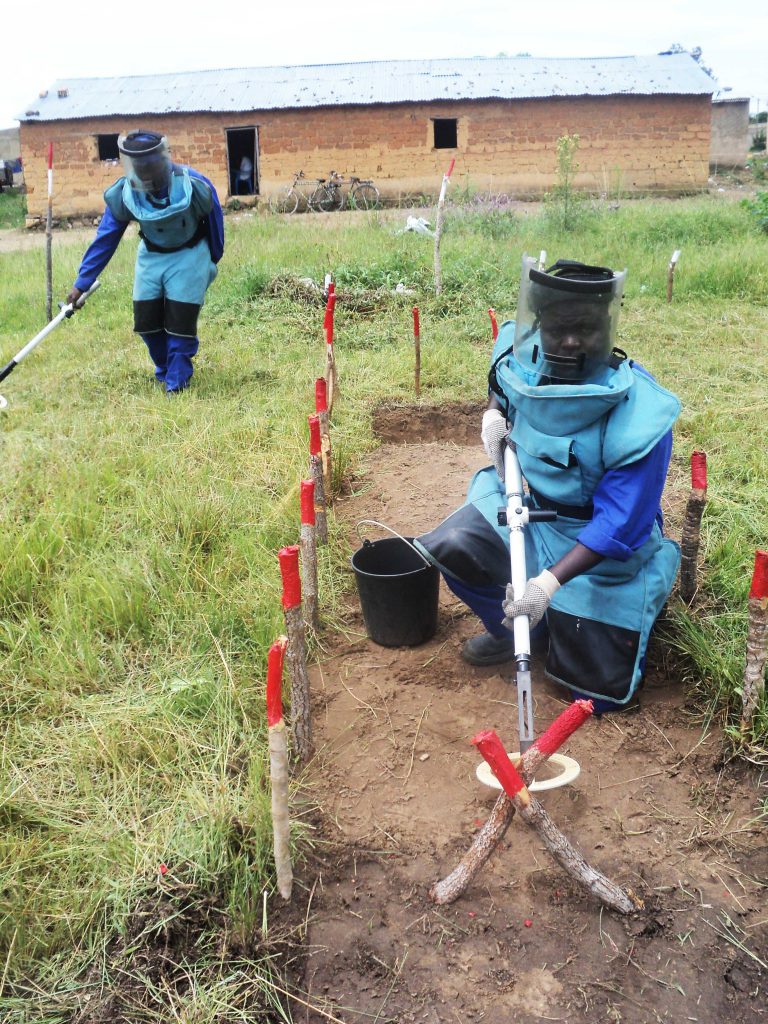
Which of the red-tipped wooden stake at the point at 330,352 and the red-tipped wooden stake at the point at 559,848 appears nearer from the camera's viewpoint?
the red-tipped wooden stake at the point at 559,848

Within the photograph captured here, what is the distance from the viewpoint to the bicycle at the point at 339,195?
1659 centimetres

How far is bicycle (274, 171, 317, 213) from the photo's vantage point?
16.7 metres


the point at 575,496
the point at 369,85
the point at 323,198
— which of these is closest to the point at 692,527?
the point at 575,496

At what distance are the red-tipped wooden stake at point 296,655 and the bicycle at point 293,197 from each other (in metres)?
15.5

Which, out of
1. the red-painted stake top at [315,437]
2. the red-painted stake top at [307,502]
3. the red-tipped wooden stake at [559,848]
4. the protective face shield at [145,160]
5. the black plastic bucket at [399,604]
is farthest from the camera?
the protective face shield at [145,160]

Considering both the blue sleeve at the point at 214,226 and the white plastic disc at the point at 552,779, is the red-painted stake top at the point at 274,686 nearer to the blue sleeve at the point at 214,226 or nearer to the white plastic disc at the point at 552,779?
the white plastic disc at the point at 552,779

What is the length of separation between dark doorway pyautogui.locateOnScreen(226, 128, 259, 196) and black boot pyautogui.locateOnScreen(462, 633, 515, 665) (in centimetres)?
1629

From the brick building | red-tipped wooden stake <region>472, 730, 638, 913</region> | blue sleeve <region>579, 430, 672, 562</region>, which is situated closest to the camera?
red-tipped wooden stake <region>472, 730, 638, 913</region>

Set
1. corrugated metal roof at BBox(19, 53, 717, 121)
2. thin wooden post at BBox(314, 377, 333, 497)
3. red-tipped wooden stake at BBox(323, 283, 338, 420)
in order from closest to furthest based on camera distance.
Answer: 1. thin wooden post at BBox(314, 377, 333, 497)
2. red-tipped wooden stake at BBox(323, 283, 338, 420)
3. corrugated metal roof at BBox(19, 53, 717, 121)

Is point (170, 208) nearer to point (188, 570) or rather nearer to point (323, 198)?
point (188, 570)

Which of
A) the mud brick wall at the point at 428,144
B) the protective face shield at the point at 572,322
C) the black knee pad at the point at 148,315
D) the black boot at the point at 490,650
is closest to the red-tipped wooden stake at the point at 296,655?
the black boot at the point at 490,650

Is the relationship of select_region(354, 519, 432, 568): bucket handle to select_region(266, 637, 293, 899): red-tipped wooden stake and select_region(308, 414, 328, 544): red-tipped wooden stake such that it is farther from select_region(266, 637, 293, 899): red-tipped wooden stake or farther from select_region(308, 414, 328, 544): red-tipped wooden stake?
select_region(266, 637, 293, 899): red-tipped wooden stake

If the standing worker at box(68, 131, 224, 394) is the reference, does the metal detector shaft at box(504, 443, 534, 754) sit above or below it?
below

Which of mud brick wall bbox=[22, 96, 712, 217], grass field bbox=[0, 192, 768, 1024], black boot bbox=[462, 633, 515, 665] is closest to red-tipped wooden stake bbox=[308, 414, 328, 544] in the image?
grass field bbox=[0, 192, 768, 1024]
